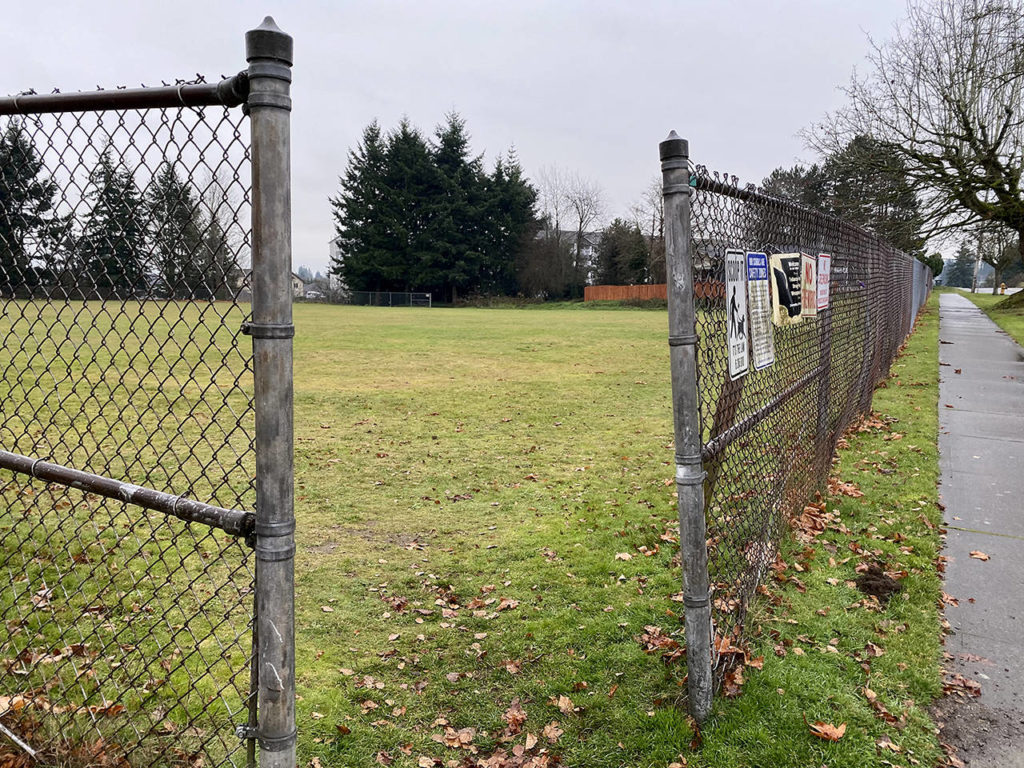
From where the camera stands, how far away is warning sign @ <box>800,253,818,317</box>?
4328 mm

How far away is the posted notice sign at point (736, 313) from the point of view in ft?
10.0

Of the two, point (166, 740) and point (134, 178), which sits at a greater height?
point (134, 178)

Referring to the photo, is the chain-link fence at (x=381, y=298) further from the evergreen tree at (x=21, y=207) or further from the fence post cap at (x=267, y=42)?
the fence post cap at (x=267, y=42)

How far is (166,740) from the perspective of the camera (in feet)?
9.23

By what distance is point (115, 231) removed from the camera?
7.80 ft

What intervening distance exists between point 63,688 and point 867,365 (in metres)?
8.45

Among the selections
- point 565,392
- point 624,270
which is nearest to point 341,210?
point 624,270

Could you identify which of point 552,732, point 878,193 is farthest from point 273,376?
point 878,193

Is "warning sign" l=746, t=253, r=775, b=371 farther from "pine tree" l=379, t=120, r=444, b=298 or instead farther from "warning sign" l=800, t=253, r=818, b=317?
"pine tree" l=379, t=120, r=444, b=298

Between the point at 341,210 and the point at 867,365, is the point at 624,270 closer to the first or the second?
the point at 341,210

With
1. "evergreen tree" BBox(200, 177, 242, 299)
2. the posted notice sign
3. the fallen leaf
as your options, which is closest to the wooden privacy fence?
the posted notice sign

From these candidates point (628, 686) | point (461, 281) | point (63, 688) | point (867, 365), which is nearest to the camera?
point (63, 688)

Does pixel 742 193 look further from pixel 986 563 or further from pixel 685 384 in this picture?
pixel 986 563

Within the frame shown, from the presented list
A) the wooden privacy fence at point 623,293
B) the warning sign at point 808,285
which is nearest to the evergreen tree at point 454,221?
the wooden privacy fence at point 623,293
